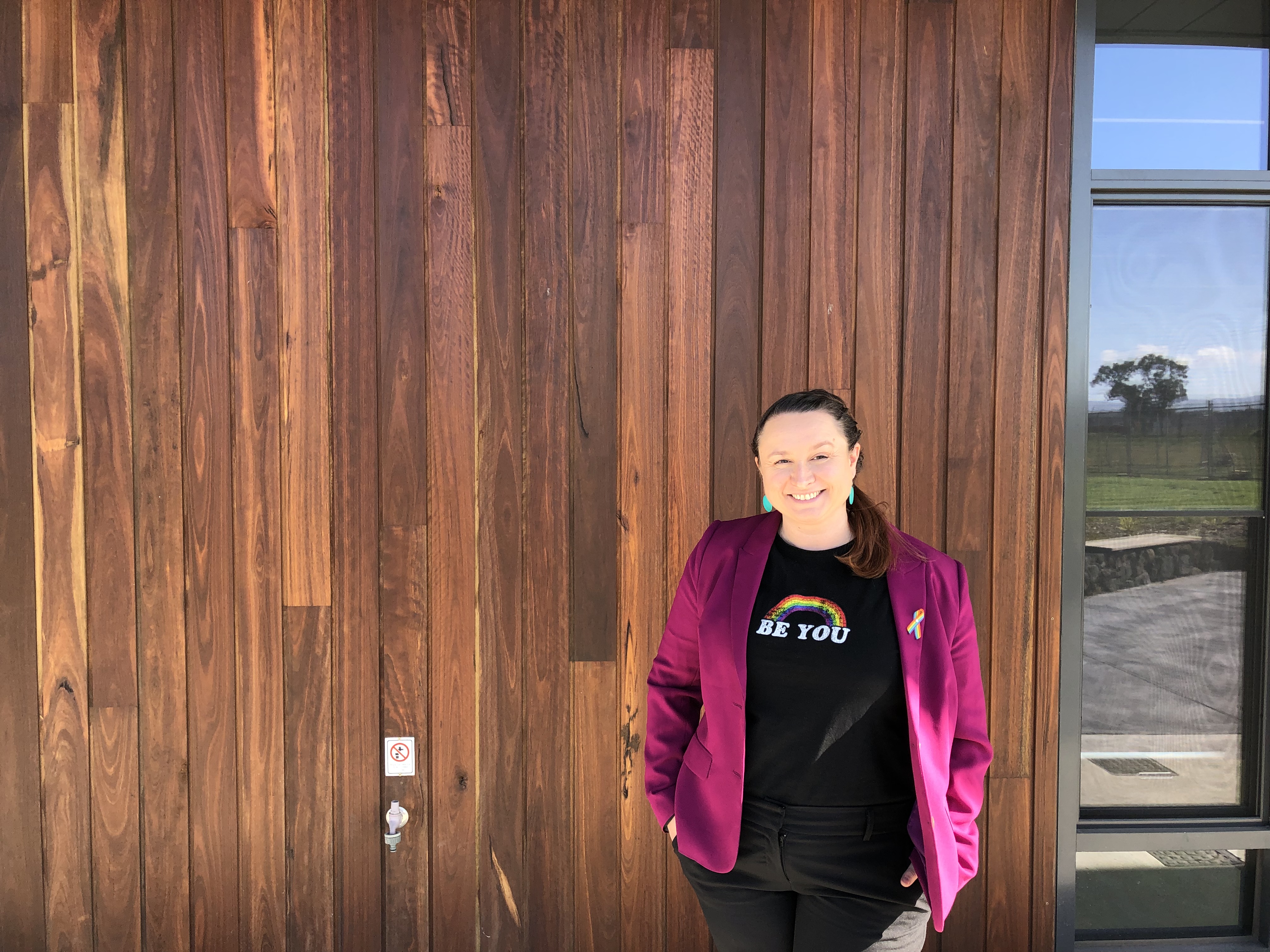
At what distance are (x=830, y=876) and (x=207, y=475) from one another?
1.76 meters

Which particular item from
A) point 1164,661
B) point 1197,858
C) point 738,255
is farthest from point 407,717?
point 1197,858

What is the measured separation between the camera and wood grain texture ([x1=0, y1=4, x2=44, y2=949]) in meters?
2.06

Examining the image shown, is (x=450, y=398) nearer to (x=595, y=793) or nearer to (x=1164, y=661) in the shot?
(x=595, y=793)

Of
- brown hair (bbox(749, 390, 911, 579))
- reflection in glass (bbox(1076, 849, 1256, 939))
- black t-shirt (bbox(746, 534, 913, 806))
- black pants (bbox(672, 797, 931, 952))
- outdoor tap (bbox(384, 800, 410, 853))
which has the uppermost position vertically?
brown hair (bbox(749, 390, 911, 579))

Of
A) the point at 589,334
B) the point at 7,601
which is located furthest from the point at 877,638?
the point at 7,601

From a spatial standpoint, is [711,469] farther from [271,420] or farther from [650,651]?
[271,420]

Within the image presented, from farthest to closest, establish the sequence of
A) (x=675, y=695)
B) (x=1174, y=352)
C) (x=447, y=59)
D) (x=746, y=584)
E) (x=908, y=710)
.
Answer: (x=1174, y=352) < (x=447, y=59) < (x=675, y=695) < (x=746, y=584) < (x=908, y=710)

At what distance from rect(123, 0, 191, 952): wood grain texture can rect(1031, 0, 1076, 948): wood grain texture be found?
2248 millimetres

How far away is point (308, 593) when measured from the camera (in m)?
2.10

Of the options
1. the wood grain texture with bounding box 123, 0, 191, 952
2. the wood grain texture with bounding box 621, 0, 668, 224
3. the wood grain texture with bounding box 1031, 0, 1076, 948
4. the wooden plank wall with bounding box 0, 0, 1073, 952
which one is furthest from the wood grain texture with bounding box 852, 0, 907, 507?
the wood grain texture with bounding box 123, 0, 191, 952

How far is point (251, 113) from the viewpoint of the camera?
2055mm

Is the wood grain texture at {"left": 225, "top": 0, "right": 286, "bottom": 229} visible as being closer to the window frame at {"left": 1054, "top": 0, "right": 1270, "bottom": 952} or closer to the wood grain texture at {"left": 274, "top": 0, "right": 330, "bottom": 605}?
the wood grain texture at {"left": 274, "top": 0, "right": 330, "bottom": 605}

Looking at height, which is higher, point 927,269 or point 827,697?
point 927,269

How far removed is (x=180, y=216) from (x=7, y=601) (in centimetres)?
110
